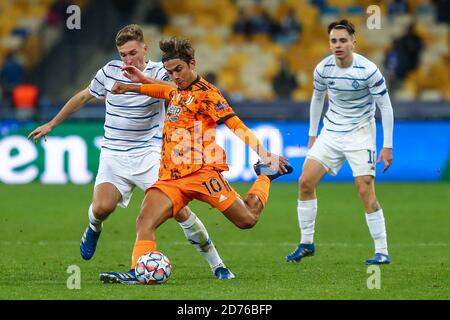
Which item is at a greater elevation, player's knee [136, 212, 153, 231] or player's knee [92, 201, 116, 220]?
player's knee [92, 201, 116, 220]

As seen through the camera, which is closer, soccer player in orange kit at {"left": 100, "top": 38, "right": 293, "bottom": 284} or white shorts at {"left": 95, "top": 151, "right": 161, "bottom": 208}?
soccer player in orange kit at {"left": 100, "top": 38, "right": 293, "bottom": 284}

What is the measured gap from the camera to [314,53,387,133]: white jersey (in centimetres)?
1093

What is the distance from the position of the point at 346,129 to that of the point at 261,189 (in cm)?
206

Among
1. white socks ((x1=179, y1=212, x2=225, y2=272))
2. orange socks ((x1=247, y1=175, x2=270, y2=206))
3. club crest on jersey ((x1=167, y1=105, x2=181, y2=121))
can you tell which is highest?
club crest on jersey ((x1=167, y1=105, x2=181, y2=121))

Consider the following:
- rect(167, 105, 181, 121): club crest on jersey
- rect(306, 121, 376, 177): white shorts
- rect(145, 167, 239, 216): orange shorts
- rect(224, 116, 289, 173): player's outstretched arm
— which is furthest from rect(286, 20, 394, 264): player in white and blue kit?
rect(167, 105, 181, 121): club crest on jersey

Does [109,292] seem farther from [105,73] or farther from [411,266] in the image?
[411,266]

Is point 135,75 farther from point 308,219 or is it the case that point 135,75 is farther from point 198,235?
point 308,219

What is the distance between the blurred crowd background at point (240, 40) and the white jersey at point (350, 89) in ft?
41.8

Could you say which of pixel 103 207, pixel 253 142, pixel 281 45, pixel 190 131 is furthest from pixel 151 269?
pixel 281 45

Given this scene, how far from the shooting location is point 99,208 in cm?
1009

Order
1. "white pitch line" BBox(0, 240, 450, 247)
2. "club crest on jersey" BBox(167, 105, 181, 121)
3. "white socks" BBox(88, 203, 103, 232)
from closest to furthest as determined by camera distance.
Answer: "club crest on jersey" BBox(167, 105, 181, 121), "white socks" BBox(88, 203, 103, 232), "white pitch line" BBox(0, 240, 450, 247)

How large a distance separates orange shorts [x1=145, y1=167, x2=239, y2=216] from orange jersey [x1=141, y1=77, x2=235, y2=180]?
0.18ft

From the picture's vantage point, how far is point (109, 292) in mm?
8359

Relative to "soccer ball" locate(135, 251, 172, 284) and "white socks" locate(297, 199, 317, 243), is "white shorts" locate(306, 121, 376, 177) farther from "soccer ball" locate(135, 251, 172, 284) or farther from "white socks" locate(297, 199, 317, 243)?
"soccer ball" locate(135, 251, 172, 284)
